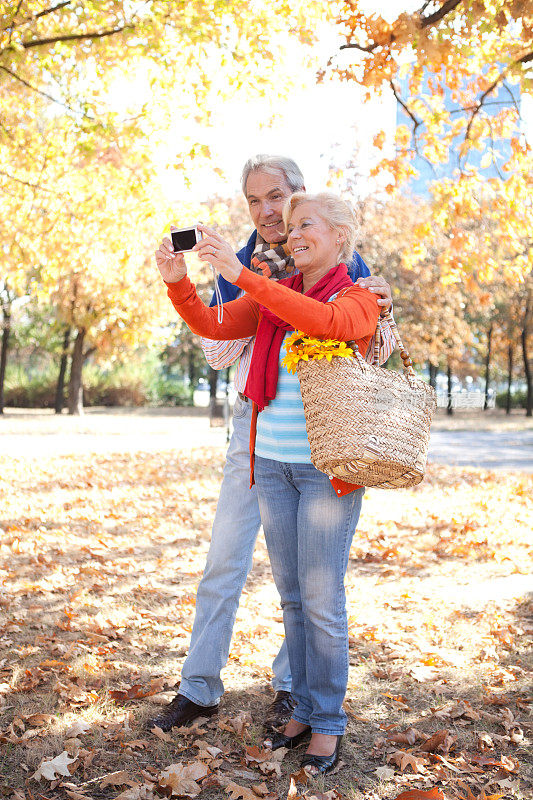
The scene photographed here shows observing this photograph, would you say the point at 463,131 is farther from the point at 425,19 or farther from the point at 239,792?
the point at 239,792

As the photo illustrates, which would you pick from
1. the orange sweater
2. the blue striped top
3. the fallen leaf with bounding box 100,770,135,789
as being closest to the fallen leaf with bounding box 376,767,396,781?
the fallen leaf with bounding box 100,770,135,789

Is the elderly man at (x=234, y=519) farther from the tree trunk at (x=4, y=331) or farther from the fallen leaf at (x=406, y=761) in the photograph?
the tree trunk at (x=4, y=331)

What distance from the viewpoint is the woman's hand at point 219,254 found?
253cm

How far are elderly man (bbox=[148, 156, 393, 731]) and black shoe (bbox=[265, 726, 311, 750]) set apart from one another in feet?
0.43

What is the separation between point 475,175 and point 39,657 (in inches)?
288

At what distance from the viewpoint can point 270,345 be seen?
300 centimetres

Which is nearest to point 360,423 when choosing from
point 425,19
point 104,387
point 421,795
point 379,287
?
point 379,287

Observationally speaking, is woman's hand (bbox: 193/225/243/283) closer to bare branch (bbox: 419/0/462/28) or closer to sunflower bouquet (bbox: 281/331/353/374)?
sunflower bouquet (bbox: 281/331/353/374)

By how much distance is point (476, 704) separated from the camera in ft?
12.1

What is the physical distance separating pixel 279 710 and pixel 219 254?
6.89ft

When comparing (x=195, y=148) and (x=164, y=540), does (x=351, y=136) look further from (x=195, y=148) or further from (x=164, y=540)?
(x=164, y=540)

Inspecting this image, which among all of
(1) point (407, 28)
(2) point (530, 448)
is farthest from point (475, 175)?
(2) point (530, 448)

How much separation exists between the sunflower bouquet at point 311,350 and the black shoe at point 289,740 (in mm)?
1569

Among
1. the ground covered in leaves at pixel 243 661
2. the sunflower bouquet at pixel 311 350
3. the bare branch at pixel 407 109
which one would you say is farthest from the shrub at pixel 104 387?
the sunflower bouquet at pixel 311 350
